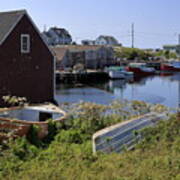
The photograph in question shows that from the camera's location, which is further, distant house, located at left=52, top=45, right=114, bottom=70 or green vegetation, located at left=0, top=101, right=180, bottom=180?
distant house, located at left=52, top=45, right=114, bottom=70

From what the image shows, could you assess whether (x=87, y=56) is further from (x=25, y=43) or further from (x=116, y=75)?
(x=25, y=43)

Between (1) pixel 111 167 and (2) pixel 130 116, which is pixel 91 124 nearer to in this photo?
(2) pixel 130 116

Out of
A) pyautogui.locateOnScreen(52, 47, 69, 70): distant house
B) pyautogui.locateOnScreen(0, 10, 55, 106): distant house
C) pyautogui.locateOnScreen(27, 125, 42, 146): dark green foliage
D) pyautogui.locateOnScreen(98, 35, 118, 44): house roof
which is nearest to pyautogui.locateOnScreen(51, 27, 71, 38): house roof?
pyautogui.locateOnScreen(98, 35, 118, 44): house roof

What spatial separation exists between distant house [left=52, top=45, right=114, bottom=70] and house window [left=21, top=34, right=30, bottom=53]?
145ft

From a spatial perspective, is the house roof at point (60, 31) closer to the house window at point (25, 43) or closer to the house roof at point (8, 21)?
the house roof at point (8, 21)

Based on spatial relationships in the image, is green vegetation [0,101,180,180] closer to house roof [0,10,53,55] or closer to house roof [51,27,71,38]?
house roof [0,10,53,55]

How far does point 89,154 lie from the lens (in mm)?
8117

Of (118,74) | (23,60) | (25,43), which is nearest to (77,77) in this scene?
(118,74)

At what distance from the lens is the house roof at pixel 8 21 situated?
19.4 m

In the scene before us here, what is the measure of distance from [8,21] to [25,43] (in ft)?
5.39

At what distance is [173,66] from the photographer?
265 feet

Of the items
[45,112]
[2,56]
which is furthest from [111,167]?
[2,56]

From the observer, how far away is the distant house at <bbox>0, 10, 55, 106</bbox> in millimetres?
19438

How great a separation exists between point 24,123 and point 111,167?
15.8 ft
